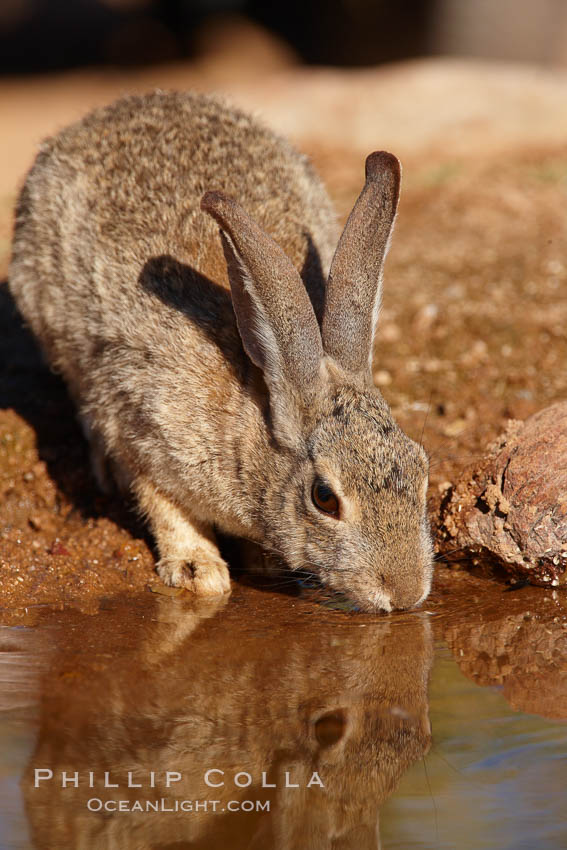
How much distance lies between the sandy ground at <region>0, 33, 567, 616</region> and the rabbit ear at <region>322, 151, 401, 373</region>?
103cm

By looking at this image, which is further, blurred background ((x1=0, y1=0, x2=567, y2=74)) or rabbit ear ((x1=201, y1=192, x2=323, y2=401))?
blurred background ((x1=0, y1=0, x2=567, y2=74))

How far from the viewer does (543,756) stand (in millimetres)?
3404

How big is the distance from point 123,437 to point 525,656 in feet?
7.99

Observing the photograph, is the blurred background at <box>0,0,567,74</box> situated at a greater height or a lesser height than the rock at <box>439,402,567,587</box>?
lesser

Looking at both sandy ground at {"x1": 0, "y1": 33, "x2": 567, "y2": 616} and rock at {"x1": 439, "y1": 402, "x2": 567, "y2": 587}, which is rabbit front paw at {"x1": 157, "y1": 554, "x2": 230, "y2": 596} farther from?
rock at {"x1": 439, "y1": 402, "x2": 567, "y2": 587}

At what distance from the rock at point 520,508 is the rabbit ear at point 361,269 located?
80 cm

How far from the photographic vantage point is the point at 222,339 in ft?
17.4

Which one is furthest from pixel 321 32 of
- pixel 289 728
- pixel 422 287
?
pixel 289 728

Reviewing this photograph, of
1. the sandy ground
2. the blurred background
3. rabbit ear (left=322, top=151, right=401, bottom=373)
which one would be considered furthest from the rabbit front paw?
the blurred background

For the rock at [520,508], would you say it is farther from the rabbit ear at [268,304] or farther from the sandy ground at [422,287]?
the rabbit ear at [268,304]

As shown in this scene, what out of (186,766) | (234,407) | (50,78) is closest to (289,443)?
(234,407)

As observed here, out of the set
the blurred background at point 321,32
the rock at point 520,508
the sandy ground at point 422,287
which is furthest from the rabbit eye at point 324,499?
the blurred background at point 321,32

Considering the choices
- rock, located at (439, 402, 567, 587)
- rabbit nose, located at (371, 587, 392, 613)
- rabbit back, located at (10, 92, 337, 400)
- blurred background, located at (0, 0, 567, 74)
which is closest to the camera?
rabbit nose, located at (371, 587, 392, 613)

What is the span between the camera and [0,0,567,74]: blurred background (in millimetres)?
18562
